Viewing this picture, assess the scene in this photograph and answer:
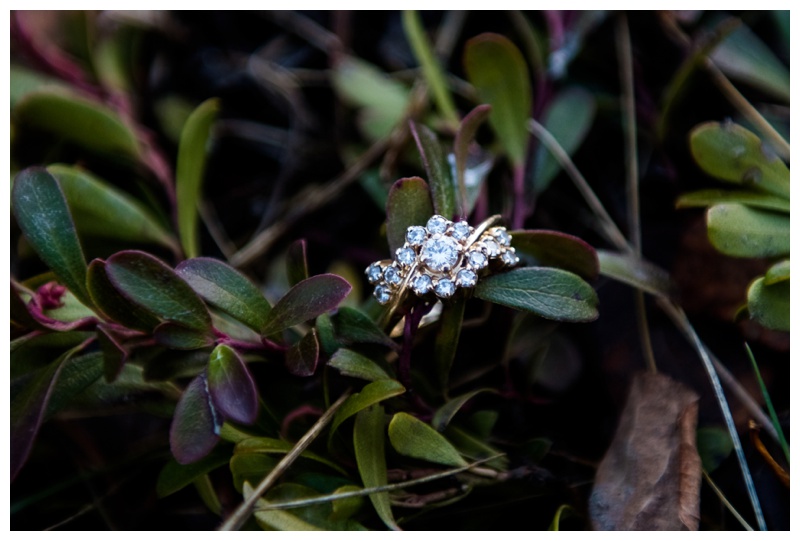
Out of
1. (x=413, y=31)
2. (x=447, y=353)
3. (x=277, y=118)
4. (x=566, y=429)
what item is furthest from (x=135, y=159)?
(x=566, y=429)

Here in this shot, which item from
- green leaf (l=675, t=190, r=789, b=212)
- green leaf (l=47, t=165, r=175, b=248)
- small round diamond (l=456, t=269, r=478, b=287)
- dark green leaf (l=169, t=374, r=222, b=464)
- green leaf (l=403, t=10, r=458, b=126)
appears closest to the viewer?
dark green leaf (l=169, t=374, r=222, b=464)

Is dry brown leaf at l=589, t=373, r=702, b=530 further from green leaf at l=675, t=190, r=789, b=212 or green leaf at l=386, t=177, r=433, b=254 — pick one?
green leaf at l=386, t=177, r=433, b=254

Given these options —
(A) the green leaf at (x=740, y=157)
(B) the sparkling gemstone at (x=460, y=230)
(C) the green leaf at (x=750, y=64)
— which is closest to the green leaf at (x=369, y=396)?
(B) the sparkling gemstone at (x=460, y=230)

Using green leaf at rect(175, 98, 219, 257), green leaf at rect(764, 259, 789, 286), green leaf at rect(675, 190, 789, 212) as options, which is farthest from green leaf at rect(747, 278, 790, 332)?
green leaf at rect(175, 98, 219, 257)

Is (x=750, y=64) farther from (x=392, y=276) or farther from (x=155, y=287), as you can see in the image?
(x=155, y=287)

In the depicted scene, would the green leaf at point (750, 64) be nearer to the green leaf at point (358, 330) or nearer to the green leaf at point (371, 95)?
the green leaf at point (371, 95)

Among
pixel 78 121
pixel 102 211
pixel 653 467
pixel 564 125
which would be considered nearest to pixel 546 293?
pixel 653 467

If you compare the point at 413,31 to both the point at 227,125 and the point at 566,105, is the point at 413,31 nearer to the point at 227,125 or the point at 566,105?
the point at 566,105
